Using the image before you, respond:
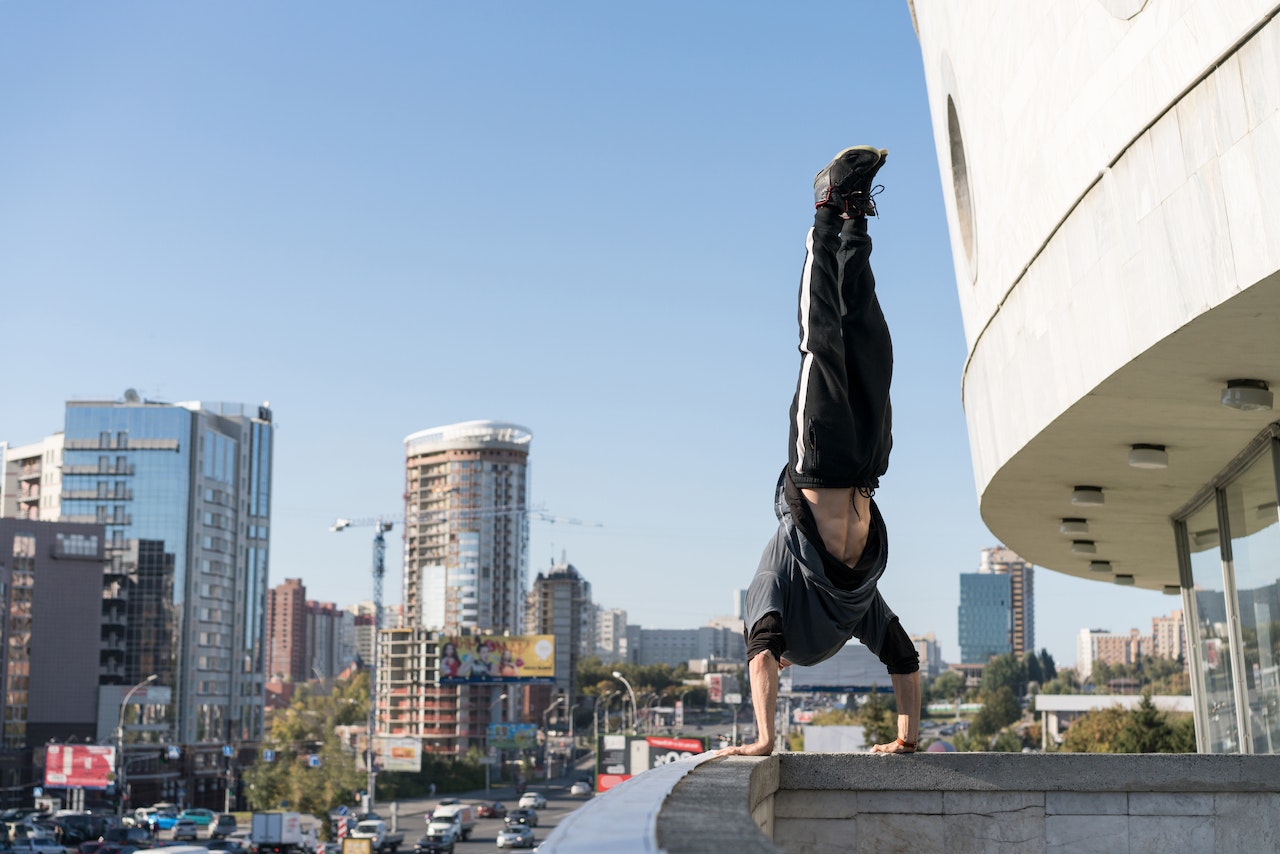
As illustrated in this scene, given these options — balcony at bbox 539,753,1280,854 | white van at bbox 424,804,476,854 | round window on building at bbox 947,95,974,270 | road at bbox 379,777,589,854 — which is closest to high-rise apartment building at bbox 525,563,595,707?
road at bbox 379,777,589,854

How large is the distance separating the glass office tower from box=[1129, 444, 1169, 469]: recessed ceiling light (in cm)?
10374

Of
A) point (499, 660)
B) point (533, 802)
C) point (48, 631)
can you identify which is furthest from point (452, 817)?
point (48, 631)

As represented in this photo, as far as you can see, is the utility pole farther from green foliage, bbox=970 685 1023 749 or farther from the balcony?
the balcony

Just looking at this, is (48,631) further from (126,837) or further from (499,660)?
(126,837)

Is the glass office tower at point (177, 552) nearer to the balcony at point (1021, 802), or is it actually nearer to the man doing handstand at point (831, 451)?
the balcony at point (1021, 802)

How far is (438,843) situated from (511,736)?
58.0 metres

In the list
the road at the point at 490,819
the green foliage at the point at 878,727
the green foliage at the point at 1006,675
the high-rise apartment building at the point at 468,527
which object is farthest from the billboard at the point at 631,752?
the green foliage at the point at 1006,675

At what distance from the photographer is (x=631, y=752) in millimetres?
49406

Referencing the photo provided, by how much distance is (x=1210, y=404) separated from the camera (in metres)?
9.82

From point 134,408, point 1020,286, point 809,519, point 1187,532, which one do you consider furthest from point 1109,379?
point 134,408

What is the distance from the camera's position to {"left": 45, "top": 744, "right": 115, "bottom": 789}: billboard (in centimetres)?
6612

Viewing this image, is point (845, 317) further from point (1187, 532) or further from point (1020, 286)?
point (1187, 532)

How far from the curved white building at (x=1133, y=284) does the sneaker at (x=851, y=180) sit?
219 centimetres

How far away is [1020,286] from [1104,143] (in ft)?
7.66
